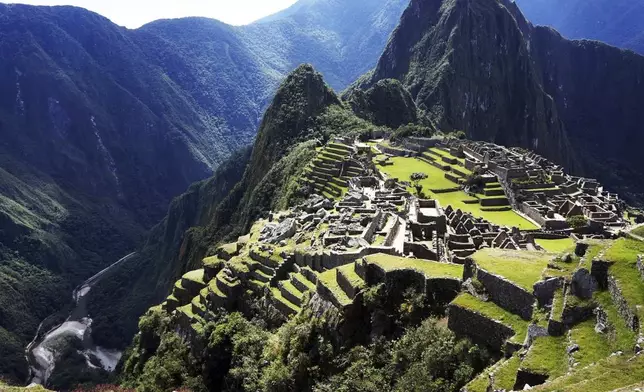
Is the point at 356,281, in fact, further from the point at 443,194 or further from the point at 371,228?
the point at 443,194

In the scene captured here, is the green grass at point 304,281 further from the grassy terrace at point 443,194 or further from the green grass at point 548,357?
the grassy terrace at point 443,194

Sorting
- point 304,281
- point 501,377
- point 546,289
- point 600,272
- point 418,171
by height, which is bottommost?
point 304,281

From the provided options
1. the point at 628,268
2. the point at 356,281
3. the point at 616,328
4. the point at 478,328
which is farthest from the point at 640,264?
the point at 356,281

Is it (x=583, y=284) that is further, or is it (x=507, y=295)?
(x=507, y=295)

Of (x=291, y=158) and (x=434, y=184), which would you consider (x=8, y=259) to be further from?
(x=434, y=184)

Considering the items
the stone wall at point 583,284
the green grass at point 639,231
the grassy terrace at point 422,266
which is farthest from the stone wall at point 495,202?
the stone wall at point 583,284

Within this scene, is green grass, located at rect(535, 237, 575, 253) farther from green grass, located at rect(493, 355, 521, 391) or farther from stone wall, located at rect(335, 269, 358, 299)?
green grass, located at rect(493, 355, 521, 391)
